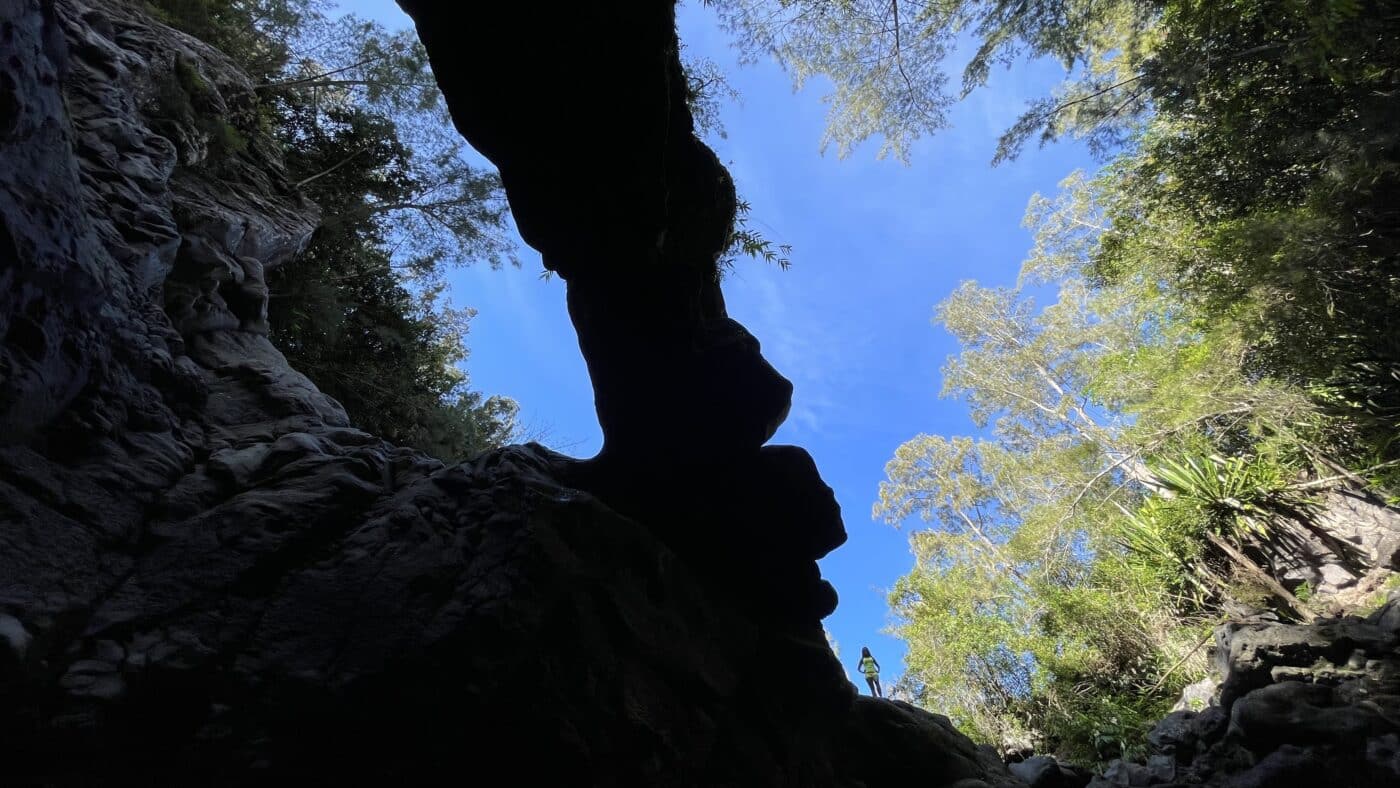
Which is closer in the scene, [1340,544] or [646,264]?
[646,264]

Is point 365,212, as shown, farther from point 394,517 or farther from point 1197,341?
point 1197,341

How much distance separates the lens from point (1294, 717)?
4.92 meters

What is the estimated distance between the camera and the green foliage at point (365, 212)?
8953mm

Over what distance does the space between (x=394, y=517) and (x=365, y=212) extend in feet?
29.1

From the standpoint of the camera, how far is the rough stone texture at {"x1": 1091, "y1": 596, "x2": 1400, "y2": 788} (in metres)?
4.48

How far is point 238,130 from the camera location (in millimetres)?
7449

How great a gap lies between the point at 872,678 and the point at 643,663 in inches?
404

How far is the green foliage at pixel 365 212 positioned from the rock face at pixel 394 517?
3.50 metres

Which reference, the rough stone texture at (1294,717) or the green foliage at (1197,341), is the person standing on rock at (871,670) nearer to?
the green foliage at (1197,341)

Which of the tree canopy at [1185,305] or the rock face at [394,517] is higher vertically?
the tree canopy at [1185,305]

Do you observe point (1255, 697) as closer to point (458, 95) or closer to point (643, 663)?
point (643, 663)

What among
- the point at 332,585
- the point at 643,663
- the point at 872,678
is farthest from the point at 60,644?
the point at 872,678

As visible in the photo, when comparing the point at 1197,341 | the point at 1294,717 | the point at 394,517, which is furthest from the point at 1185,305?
the point at 394,517

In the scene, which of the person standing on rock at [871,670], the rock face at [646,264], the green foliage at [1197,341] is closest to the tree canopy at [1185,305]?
the green foliage at [1197,341]
